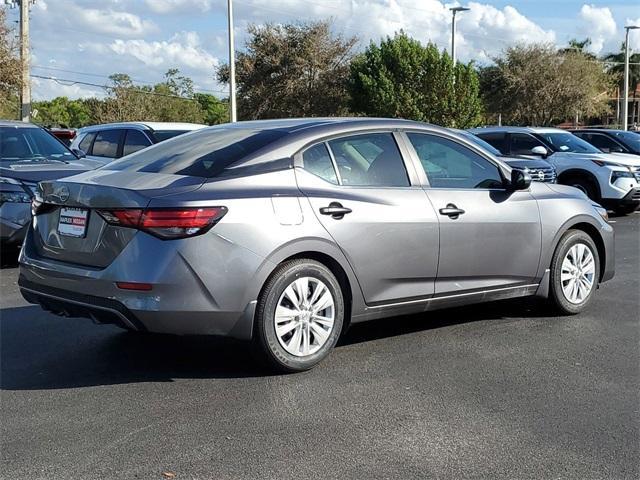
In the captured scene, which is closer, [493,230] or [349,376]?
[349,376]

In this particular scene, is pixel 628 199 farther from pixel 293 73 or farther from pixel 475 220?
pixel 293 73

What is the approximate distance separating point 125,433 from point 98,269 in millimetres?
1101

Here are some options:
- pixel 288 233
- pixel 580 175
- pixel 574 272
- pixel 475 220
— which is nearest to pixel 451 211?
pixel 475 220

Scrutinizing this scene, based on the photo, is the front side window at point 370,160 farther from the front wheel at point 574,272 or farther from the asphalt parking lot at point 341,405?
the front wheel at point 574,272

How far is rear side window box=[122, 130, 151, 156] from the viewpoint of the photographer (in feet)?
40.9

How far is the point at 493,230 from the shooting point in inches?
235

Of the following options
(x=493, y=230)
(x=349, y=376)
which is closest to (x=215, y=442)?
(x=349, y=376)

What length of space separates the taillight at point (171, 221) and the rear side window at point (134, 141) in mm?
8108

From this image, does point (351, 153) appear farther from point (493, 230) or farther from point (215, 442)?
point (215, 442)

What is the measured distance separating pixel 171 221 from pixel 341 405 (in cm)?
144

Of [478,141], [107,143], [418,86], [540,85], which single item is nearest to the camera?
[478,141]

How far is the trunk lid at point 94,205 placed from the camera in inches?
183

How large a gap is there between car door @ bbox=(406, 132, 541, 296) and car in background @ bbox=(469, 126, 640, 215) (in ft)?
26.9

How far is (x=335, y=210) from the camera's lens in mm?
5102
